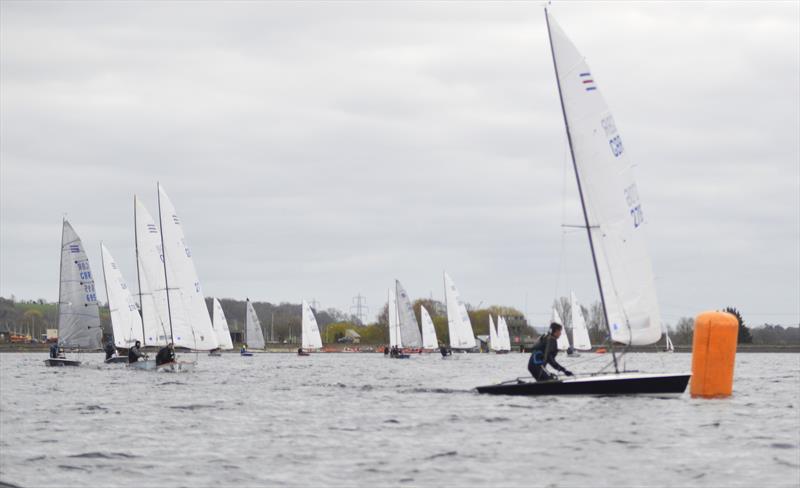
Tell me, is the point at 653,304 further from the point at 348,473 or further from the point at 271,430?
the point at 348,473

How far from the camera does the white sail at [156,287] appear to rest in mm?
58469

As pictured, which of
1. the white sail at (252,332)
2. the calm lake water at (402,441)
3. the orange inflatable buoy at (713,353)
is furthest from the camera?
the white sail at (252,332)

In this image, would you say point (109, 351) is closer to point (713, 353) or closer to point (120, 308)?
point (120, 308)

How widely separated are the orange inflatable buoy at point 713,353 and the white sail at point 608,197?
1254 millimetres

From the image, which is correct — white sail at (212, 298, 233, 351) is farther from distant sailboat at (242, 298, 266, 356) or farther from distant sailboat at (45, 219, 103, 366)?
distant sailboat at (45, 219, 103, 366)

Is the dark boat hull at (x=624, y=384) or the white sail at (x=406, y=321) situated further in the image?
the white sail at (x=406, y=321)

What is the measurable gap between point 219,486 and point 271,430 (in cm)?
699

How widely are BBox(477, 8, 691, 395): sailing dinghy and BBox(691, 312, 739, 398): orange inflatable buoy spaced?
1318 mm

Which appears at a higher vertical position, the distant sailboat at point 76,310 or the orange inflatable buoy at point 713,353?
the distant sailboat at point 76,310

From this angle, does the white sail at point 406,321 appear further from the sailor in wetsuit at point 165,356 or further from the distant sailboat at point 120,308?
the sailor in wetsuit at point 165,356

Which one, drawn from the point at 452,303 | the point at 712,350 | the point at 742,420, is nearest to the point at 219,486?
the point at 742,420

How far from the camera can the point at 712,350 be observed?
1078 inches

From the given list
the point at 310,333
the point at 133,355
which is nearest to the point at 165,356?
the point at 133,355

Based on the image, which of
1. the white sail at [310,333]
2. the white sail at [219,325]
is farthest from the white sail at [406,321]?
the white sail at [310,333]
